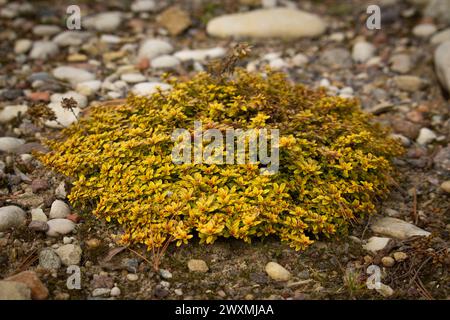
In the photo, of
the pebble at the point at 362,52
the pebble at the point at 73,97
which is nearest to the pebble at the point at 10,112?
the pebble at the point at 73,97

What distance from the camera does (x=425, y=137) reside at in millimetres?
5043

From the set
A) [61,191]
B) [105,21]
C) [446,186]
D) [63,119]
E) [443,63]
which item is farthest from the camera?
[105,21]

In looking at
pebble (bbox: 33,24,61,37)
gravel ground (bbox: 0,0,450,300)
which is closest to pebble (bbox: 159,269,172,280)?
gravel ground (bbox: 0,0,450,300)

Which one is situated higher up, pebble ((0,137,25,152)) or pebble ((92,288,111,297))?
pebble ((0,137,25,152))

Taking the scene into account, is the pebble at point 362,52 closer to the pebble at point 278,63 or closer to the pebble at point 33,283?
the pebble at point 278,63

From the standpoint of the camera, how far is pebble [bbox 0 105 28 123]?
4918mm

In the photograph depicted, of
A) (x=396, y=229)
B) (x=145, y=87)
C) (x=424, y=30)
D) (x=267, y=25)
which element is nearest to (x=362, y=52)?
(x=424, y=30)

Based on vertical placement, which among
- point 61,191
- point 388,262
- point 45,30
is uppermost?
point 45,30

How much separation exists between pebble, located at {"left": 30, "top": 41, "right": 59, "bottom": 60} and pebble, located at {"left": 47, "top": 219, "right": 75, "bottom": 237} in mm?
3304

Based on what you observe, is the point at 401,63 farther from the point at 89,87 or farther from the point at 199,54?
the point at 89,87

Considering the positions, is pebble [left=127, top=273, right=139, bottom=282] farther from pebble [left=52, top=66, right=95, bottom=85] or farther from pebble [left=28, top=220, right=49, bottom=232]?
pebble [left=52, top=66, right=95, bottom=85]

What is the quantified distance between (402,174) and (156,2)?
4811mm

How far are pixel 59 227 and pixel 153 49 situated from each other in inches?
136
